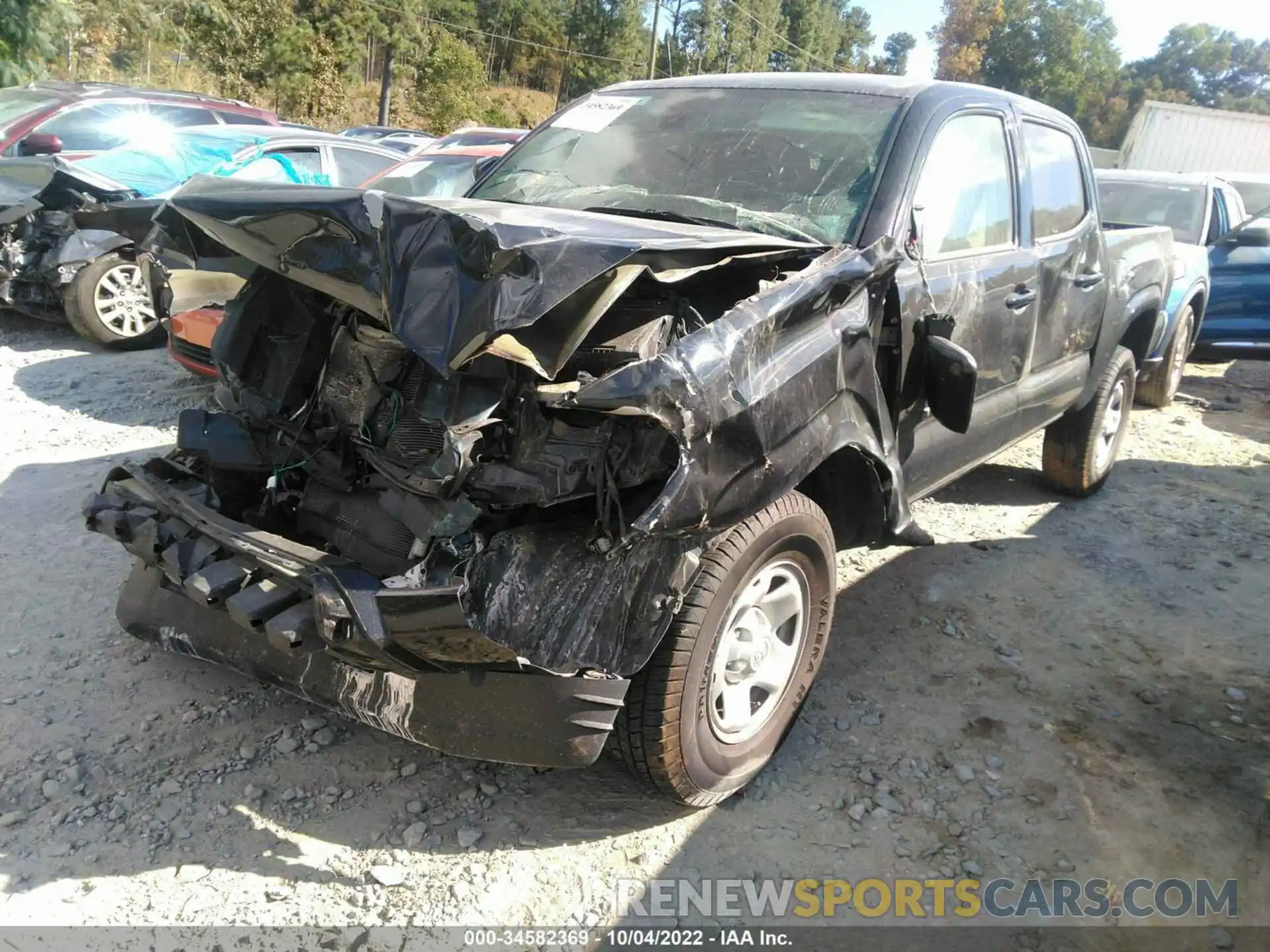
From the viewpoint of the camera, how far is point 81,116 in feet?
28.2

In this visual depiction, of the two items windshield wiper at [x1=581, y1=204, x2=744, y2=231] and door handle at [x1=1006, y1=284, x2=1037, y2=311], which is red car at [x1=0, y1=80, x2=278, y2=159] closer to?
windshield wiper at [x1=581, y1=204, x2=744, y2=231]

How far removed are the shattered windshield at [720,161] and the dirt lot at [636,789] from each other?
167cm

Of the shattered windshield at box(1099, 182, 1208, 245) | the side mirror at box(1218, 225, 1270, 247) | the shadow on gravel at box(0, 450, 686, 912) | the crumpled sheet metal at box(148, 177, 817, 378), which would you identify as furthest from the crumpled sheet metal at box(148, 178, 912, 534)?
the shattered windshield at box(1099, 182, 1208, 245)


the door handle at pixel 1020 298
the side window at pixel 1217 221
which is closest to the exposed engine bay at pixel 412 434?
the door handle at pixel 1020 298

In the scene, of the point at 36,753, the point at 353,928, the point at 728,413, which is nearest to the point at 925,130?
the point at 728,413

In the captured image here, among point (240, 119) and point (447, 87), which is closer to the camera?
point (240, 119)

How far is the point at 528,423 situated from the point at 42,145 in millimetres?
7479

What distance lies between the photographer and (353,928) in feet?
7.40

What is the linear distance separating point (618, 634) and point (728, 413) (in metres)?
0.58

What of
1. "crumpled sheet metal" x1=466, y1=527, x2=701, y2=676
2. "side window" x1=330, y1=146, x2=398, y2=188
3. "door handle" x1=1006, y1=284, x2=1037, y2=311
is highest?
"side window" x1=330, y1=146, x2=398, y2=188

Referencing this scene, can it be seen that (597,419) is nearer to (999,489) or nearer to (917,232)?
(917,232)

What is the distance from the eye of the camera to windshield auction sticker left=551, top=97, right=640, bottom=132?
3.81m

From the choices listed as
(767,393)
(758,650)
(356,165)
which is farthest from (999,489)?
(356,165)

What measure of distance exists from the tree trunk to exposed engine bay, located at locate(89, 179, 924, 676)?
28614mm
